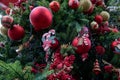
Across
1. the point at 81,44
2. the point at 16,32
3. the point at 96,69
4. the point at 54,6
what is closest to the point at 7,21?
the point at 16,32

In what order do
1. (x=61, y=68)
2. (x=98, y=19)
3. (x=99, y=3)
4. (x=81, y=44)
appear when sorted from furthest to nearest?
1. (x=99, y=3)
2. (x=98, y=19)
3. (x=81, y=44)
4. (x=61, y=68)

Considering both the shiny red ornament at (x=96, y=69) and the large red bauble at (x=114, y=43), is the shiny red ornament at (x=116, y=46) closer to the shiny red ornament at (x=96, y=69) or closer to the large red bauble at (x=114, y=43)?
the large red bauble at (x=114, y=43)

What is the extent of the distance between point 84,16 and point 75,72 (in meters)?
0.27

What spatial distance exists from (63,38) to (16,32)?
22 cm

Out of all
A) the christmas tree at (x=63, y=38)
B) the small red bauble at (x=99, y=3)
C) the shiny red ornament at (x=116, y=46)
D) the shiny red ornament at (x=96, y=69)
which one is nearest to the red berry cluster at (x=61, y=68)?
the christmas tree at (x=63, y=38)

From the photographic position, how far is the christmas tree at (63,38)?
50.9 inches

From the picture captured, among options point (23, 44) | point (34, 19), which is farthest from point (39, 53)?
point (34, 19)

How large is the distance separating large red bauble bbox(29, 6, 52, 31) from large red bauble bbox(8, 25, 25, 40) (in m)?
0.09

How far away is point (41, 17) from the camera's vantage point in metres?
1.30

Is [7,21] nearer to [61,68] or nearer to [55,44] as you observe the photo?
[55,44]

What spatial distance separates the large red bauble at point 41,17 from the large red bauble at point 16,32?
0.09m

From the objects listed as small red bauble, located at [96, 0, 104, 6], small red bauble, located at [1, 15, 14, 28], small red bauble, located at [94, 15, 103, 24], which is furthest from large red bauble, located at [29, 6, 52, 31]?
small red bauble, located at [96, 0, 104, 6]

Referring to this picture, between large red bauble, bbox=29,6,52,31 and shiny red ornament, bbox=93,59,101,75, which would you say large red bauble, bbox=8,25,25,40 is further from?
shiny red ornament, bbox=93,59,101,75

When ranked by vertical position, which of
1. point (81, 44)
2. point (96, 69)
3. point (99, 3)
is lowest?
point (96, 69)
